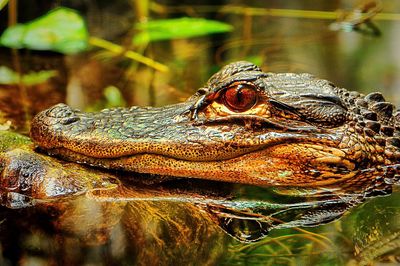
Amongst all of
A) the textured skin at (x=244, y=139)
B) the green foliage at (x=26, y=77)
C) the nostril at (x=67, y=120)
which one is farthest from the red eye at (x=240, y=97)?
the green foliage at (x=26, y=77)

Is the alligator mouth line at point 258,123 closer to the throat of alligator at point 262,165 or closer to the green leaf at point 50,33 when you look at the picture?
the throat of alligator at point 262,165

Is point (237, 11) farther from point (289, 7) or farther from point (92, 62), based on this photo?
point (92, 62)

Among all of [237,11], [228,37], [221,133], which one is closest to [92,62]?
[228,37]

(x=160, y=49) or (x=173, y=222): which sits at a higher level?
(x=160, y=49)

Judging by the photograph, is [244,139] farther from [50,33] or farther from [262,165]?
[50,33]

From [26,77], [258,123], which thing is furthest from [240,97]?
[26,77]

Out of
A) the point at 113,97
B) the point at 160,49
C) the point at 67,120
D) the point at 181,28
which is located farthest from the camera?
the point at 160,49
